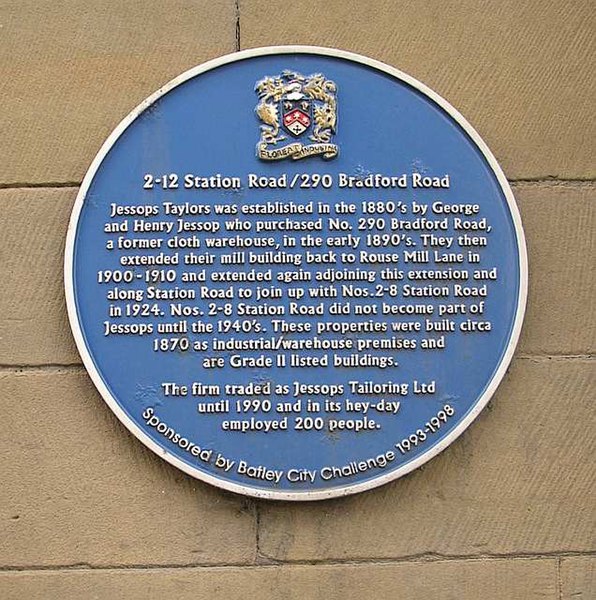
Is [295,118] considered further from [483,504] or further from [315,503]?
[483,504]

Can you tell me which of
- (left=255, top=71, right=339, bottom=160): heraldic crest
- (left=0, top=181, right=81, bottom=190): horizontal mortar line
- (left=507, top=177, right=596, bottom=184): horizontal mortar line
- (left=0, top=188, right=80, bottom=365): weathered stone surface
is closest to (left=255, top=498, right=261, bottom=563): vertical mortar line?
(left=0, top=188, right=80, bottom=365): weathered stone surface

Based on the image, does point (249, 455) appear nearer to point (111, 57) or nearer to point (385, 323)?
point (385, 323)

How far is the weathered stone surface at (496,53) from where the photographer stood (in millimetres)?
3818

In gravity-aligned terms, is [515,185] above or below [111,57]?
below

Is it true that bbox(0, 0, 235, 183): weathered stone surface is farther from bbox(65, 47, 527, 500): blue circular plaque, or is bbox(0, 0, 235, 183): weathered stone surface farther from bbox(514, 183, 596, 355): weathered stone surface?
bbox(514, 183, 596, 355): weathered stone surface

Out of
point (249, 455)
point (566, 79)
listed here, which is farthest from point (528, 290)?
point (249, 455)

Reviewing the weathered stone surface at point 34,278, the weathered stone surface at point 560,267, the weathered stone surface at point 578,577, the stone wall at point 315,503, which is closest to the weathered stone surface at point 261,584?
the stone wall at point 315,503

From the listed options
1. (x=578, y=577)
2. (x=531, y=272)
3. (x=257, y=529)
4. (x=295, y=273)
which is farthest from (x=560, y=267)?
(x=257, y=529)

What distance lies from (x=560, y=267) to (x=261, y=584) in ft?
5.54

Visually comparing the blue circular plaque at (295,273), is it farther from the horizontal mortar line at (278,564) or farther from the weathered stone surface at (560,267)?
the horizontal mortar line at (278,564)

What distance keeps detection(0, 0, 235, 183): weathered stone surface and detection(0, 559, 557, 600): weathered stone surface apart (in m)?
1.56

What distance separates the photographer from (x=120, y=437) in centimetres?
357

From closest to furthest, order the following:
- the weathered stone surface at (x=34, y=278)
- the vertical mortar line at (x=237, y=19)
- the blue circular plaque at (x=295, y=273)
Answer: the blue circular plaque at (x=295, y=273)
the weathered stone surface at (x=34, y=278)
the vertical mortar line at (x=237, y=19)

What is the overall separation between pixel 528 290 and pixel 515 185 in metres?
0.44
